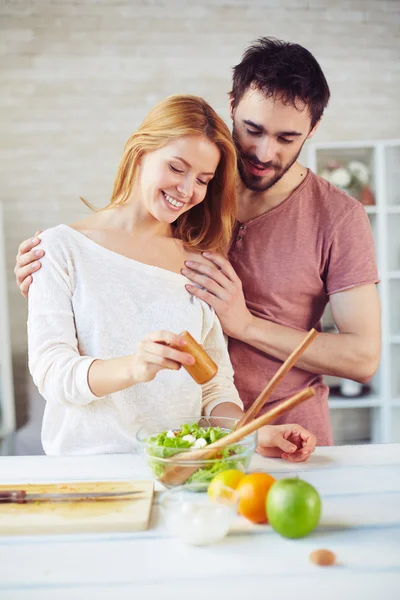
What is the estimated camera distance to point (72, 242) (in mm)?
1614

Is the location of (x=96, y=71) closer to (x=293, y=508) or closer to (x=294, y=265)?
(x=294, y=265)

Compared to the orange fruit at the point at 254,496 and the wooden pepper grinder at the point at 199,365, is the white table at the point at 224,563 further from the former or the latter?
the wooden pepper grinder at the point at 199,365

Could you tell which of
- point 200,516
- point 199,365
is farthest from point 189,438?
point 200,516

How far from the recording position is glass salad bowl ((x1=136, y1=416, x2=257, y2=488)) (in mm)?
1134

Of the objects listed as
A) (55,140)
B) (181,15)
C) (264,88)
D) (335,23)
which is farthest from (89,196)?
(264,88)

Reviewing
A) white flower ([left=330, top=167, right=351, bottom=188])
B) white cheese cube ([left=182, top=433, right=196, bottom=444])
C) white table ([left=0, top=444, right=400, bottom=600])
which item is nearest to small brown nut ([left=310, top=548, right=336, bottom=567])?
white table ([left=0, top=444, right=400, bottom=600])

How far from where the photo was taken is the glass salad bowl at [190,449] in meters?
1.13

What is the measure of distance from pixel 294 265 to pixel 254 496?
1036mm

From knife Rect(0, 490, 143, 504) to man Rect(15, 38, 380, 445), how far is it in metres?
0.77

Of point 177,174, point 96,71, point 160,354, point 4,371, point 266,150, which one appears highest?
point 96,71

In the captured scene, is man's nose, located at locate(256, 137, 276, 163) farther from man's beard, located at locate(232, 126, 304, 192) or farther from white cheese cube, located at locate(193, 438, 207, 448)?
white cheese cube, located at locate(193, 438, 207, 448)

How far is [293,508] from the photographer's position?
0.99 m

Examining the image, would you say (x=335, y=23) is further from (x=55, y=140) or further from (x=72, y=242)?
(x=72, y=242)

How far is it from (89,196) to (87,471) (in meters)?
3.01
